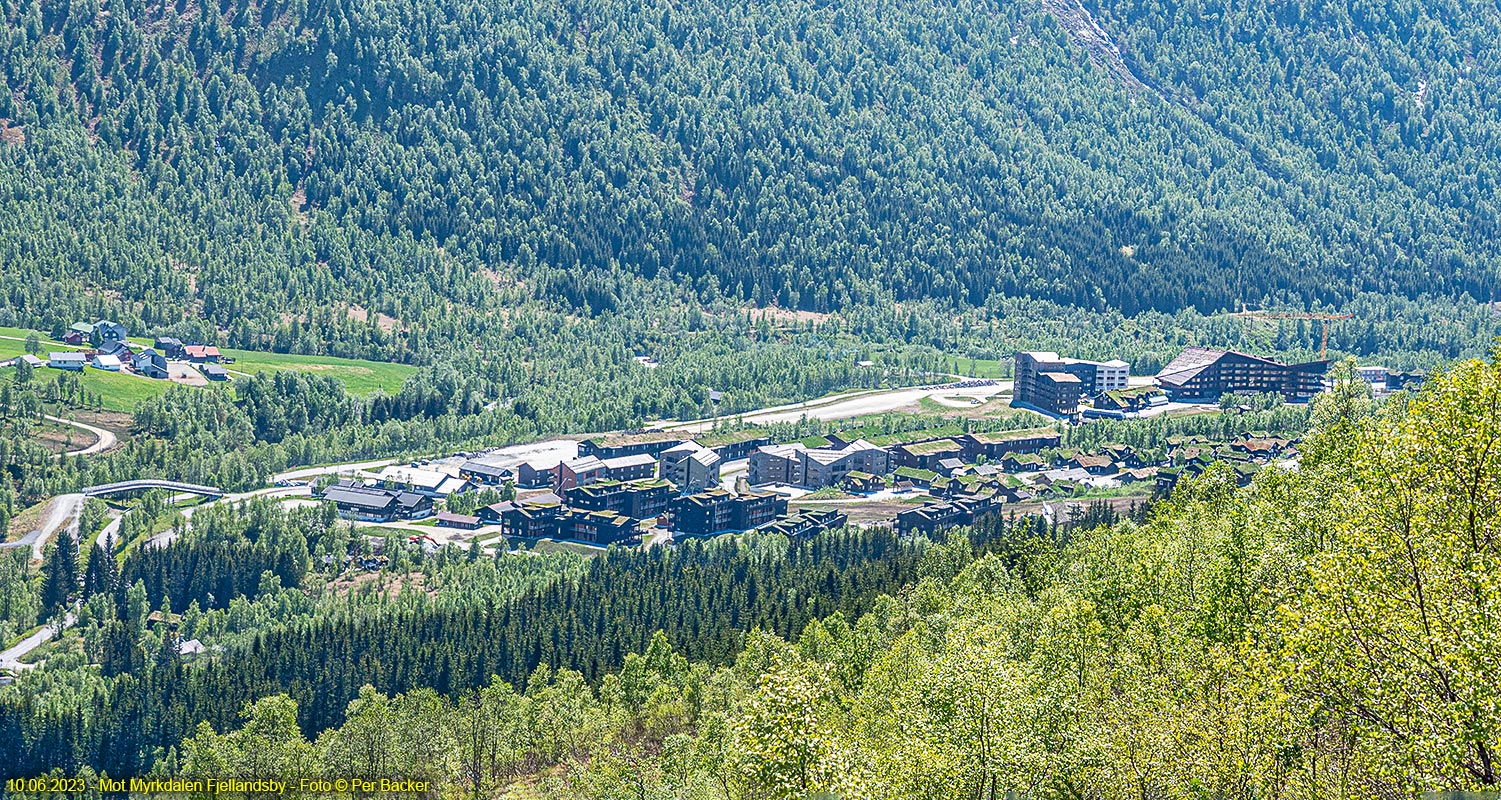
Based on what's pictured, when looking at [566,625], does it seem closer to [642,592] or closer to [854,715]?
[642,592]

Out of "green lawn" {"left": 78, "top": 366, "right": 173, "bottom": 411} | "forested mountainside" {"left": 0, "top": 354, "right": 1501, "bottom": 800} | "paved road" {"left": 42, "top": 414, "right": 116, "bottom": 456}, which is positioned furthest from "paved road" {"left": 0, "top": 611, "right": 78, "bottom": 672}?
"green lawn" {"left": 78, "top": 366, "right": 173, "bottom": 411}

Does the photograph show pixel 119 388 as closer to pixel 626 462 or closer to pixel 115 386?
pixel 115 386

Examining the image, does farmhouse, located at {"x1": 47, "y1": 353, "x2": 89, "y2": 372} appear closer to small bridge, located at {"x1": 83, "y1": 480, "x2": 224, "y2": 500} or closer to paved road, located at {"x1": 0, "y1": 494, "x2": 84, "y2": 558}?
small bridge, located at {"x1": 83, "y1": 480, "x2": 224, "y2": 500}

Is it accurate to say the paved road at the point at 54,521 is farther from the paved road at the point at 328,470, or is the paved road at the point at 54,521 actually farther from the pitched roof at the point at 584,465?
the pitched roof at the point at 584,465

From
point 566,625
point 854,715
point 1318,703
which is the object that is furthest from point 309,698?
point 1318,703

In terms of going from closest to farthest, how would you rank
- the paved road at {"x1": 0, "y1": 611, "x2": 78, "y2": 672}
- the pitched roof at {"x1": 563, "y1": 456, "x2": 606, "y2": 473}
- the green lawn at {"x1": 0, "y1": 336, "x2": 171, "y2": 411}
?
the paved road at {"x1": 0, "y1": 611, "x2": 78, "y2": 672}
the pitched roof at {"x1": 563, "y1": 456, "x2": 606, "y2": 473}
the green lawn at {"x1": 0, "y1": 336, "x2": 171, "y2": 411}
